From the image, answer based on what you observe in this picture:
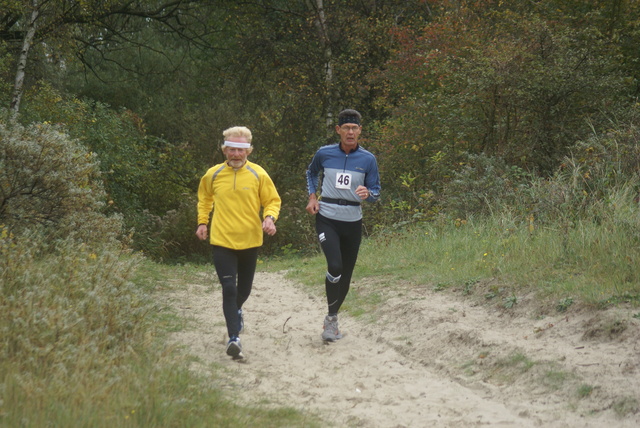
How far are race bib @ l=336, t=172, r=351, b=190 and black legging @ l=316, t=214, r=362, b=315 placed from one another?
13.3 inches

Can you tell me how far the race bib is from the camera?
23.1ft

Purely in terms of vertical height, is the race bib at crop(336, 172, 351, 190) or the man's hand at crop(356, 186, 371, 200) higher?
the race bib at crop(336, 172, 351, 190)

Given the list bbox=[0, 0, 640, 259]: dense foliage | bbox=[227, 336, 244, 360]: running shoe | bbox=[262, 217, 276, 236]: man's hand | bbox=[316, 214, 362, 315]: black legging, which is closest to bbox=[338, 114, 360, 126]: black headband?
bbox=[316, 214, 362, 315]: black legging

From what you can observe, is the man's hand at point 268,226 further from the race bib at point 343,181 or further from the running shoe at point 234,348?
the running shoe at point 234,348

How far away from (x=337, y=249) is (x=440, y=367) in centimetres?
148

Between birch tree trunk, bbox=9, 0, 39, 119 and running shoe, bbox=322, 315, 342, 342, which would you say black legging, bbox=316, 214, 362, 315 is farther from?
birch tree trunk, bbox=9, 0, 39, 119

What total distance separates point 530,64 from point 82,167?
27.0 feet

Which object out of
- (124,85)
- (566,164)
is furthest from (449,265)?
(124,85)

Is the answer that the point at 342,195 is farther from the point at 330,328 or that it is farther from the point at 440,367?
the point at 440,367

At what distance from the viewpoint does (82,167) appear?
30.3 feet

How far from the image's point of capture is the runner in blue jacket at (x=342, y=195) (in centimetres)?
705

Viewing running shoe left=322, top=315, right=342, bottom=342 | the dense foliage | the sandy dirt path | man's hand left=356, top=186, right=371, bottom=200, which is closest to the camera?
the sandy dirt path

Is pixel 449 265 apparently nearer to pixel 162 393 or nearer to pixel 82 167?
pixel 82 167

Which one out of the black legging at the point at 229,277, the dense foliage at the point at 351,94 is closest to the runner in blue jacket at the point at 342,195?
the black legging at the point at 229,277
